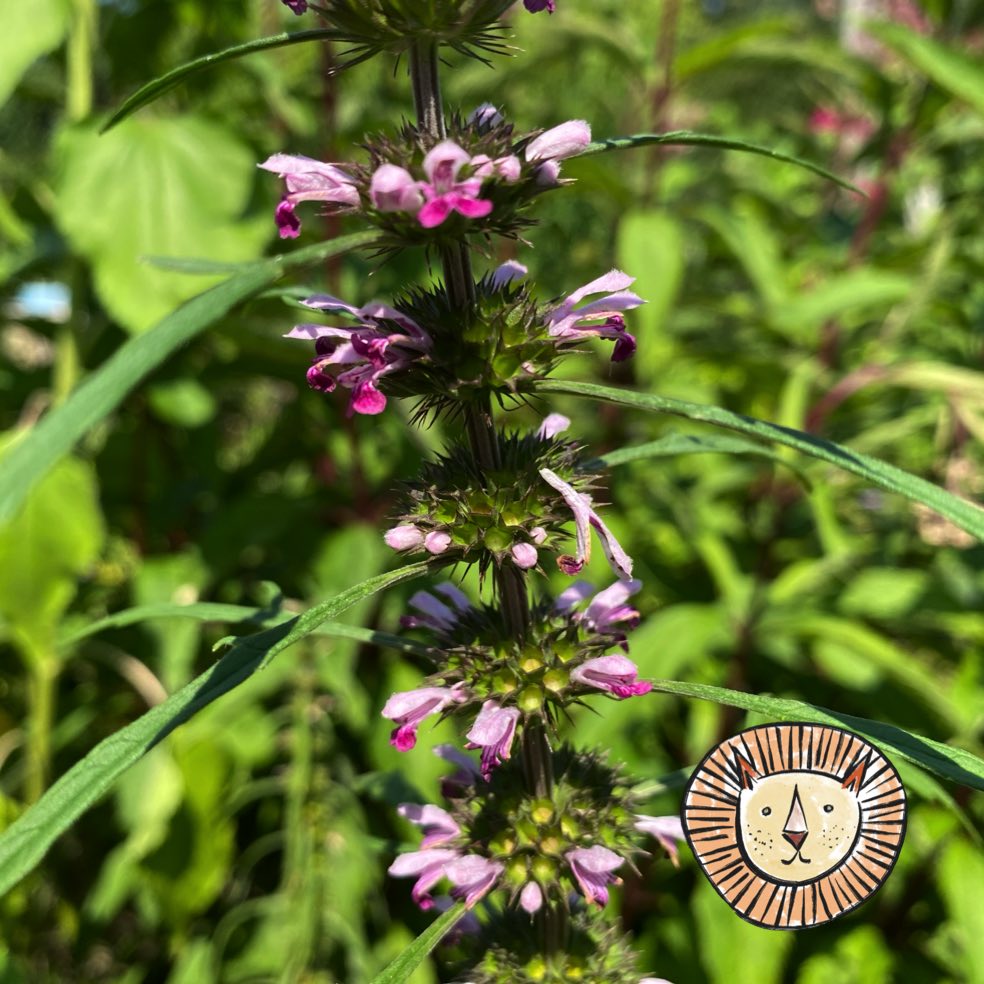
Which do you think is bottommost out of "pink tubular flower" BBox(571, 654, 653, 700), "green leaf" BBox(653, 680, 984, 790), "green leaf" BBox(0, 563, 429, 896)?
"green leaf" BBox(653, 680, 984, 790)

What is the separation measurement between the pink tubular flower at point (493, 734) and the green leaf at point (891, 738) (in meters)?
0.15

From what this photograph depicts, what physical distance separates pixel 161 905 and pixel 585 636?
132 centimetres

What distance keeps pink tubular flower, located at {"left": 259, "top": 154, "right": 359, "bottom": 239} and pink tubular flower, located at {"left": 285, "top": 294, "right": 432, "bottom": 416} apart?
73 millimetres

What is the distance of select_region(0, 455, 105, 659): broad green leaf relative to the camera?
4.94ft

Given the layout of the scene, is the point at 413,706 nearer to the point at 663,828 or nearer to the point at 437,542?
the point at 437,542

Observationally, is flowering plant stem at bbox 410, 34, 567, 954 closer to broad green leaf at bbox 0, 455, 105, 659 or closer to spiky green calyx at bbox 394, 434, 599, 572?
spiky green calyx at bbox 394, 434, 599, 572

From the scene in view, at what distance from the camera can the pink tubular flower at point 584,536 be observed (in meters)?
0.65

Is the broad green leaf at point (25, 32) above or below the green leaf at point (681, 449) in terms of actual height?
above

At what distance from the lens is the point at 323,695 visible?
1792 millimetres

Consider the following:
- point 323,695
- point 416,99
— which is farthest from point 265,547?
point 416,99

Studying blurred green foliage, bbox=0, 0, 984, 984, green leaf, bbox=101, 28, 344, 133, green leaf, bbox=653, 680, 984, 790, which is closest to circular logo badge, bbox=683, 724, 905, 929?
green leaf, bbox=653, 680, 984, 790

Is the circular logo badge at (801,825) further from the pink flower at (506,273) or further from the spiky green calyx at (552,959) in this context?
the pink flower at (506,273)

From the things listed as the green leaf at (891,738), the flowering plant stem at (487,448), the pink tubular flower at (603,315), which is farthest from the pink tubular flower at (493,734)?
the pink tubular flower at (603,315)

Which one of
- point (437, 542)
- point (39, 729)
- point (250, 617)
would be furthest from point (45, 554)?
point (437, 542)
